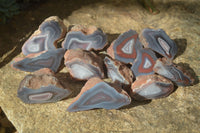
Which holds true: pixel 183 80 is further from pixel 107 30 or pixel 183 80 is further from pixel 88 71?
pixel 107 30

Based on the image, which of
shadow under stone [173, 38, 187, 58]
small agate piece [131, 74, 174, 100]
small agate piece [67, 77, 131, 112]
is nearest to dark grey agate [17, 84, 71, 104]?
small agate piece [67, 77, 131, 112]

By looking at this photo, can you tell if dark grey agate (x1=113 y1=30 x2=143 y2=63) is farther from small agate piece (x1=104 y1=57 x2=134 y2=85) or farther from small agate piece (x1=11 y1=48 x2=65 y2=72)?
small agate piece (x1=11 y1=48 x2=65 y2=72)

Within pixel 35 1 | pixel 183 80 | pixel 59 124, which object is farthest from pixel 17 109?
pixel 35 1

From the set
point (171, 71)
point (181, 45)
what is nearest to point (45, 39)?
point (171, 71)

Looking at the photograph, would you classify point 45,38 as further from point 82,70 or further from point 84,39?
point 82,70

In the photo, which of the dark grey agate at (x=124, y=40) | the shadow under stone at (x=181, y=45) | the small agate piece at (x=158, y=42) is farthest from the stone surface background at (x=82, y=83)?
the dark grey agate at (x=124, y=40)
